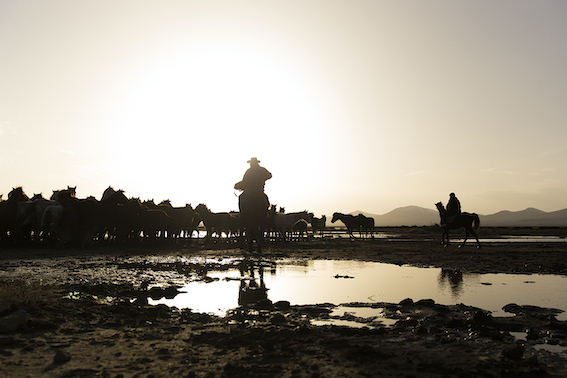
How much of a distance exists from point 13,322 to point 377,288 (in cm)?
549

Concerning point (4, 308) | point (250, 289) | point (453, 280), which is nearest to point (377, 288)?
point (453, 280)

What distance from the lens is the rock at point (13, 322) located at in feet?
12.2

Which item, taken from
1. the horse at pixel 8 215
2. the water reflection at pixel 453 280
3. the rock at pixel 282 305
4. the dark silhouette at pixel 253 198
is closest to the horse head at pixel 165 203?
the horse at pixel 8 215

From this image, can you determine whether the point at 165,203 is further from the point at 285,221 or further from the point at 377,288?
the point at 377,288

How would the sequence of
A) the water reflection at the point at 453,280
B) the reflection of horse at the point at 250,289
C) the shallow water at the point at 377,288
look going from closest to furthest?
the shallow water at the point at 377,288
the reflection of horse at the point at 250,289
the water reflection at the point at 453,280

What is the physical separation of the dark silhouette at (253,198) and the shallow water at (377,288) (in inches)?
191

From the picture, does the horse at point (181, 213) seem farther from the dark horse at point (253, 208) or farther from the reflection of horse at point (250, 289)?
the reflection of horse at point (250, 289)

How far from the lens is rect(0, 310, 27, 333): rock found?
372 centimetres

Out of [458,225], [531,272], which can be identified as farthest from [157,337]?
[458,225]

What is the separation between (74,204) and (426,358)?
745 inches

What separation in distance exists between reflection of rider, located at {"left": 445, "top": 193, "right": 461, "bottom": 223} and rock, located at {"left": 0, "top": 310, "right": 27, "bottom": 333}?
65.3 feet

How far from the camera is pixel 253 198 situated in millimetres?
14250

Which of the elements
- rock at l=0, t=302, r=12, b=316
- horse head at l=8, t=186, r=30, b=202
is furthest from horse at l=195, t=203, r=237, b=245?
rock at l=0, t=302, r=12, b=316

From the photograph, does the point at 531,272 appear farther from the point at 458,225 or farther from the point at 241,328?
the point at 458,225
